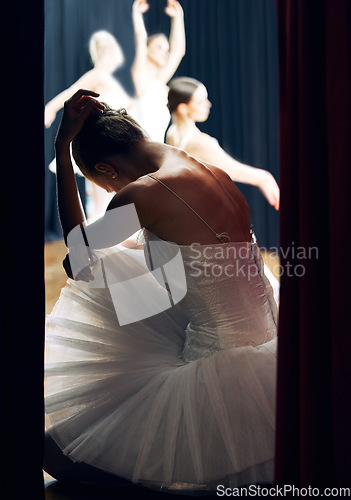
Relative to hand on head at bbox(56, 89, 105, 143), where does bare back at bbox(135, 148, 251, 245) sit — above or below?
below

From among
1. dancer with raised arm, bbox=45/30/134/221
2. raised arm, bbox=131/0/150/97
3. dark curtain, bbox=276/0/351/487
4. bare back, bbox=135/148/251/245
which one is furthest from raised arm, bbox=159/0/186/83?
dark curtain, bbox=276/0/351/487

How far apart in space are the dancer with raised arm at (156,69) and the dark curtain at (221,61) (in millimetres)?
43

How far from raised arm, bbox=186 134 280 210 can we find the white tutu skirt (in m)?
1.78

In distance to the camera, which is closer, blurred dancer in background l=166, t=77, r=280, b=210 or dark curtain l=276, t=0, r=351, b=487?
dark curtain l=276, t=0, r=351, b=487

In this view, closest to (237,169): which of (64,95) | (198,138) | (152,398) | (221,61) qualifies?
(198,138)

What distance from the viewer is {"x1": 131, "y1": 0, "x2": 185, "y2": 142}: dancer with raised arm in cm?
319

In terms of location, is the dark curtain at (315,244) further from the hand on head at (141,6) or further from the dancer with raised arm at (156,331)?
the hand on head at (141,6)

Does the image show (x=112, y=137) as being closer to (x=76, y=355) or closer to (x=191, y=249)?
(x=191, y=249)

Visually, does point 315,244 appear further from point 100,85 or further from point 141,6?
point 141,6

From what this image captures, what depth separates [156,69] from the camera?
326 cm

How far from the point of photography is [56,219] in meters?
3.43

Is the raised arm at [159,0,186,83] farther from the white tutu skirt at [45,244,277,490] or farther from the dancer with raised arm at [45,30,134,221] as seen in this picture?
the white tutu skirt at [45,244,277,490]
